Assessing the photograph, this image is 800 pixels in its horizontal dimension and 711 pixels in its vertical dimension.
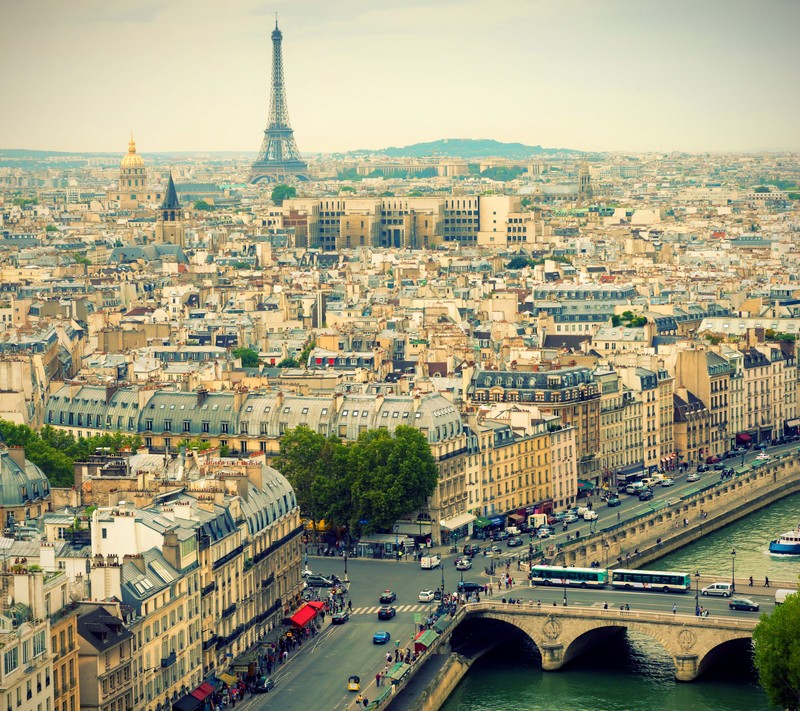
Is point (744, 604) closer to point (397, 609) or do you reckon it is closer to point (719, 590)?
point (719, 590)

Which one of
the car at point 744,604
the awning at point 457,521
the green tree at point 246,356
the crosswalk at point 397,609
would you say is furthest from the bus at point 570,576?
the green tree at point 246,356

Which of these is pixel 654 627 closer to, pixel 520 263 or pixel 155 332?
pixel 155 332

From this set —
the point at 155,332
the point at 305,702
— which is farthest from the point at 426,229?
the point at 305,702

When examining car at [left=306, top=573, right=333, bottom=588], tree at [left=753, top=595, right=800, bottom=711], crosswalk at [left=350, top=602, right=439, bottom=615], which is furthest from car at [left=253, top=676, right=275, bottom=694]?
tree at [left=753, top=595, right=800, bottom=711]

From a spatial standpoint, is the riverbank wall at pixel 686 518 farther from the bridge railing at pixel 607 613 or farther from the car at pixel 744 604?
the car at pixel 744 604

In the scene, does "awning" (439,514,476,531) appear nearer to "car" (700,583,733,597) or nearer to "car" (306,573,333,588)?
"car" (306,573,333,588)

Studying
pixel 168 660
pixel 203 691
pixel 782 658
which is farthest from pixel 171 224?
pixel 782 658
